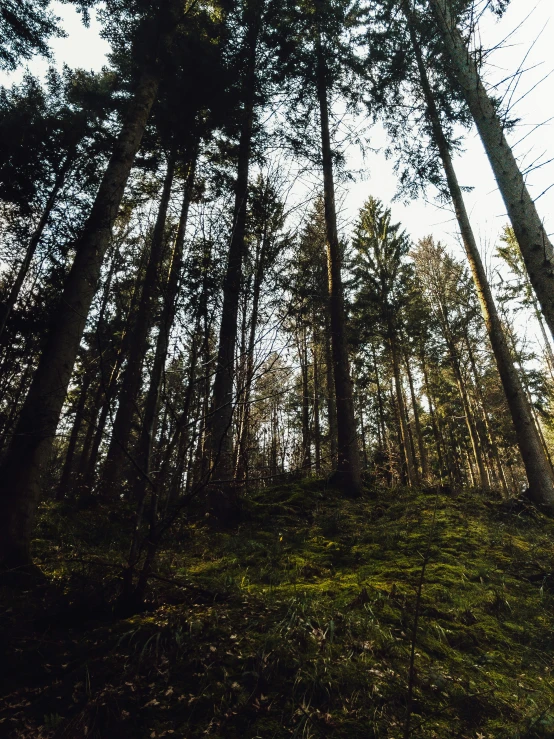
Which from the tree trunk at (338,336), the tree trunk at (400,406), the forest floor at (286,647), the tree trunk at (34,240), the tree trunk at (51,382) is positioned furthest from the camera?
the tree trunk at (400,406)

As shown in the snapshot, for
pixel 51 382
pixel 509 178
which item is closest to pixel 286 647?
pixel 51 382

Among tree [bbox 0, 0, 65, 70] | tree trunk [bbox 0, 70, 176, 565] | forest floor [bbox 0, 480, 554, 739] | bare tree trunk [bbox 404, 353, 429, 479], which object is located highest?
tree [bbox 0, 0, 65, 70]

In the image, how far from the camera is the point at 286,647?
240 cm

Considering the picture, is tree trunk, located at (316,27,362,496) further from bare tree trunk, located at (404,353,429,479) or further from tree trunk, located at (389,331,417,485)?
bare tree trunk, located at (404,353,429,479)

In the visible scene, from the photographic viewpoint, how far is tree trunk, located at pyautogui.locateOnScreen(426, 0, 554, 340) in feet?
11.9

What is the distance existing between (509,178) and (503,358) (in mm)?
4768

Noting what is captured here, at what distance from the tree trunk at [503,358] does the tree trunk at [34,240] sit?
8.73 m

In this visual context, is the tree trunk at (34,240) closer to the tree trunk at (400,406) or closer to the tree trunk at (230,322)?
the tree trunk at (230,322)

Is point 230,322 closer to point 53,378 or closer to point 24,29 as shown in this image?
point 53,378

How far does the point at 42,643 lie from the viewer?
233 cm

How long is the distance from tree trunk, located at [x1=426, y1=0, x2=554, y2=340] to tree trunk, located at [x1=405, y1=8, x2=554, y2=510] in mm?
4451

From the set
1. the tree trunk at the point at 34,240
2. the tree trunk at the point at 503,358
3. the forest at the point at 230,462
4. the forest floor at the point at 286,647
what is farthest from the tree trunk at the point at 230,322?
the tree trunk at the point at 503,358

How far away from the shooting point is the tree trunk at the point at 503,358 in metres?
7.04

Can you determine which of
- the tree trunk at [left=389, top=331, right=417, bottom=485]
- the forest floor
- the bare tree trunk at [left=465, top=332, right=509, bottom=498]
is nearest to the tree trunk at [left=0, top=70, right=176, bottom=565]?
the forest floor
